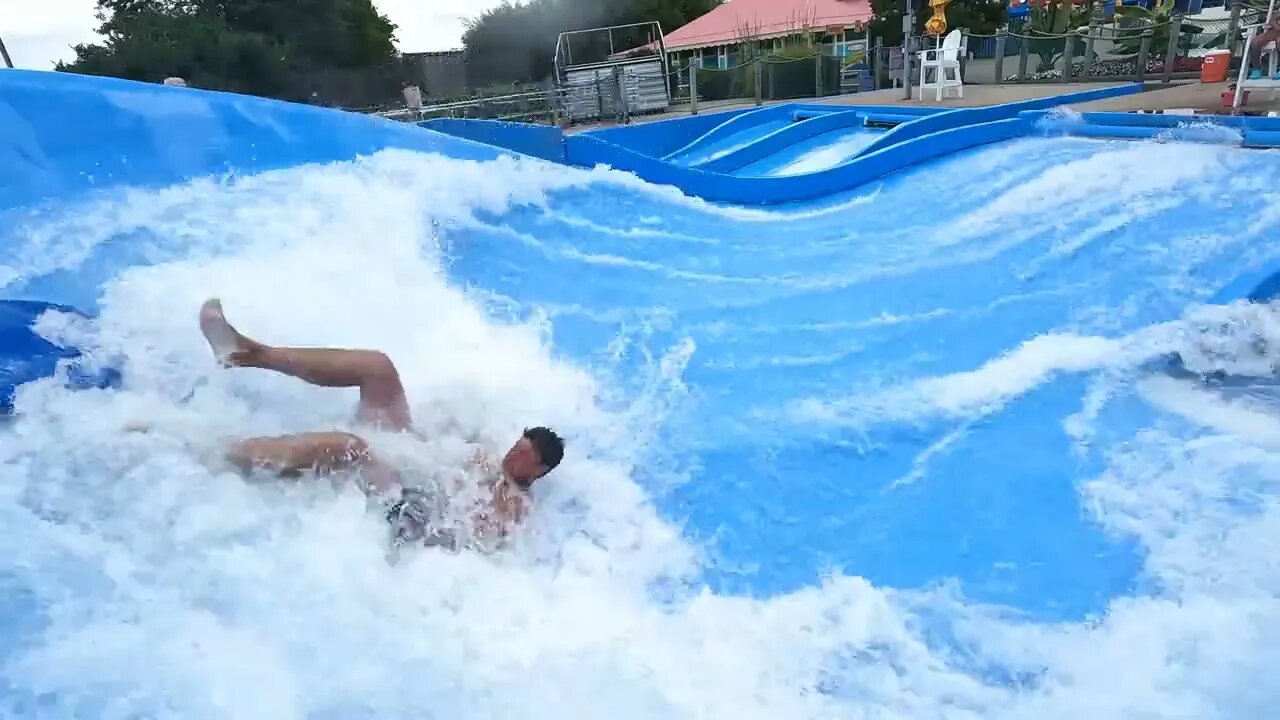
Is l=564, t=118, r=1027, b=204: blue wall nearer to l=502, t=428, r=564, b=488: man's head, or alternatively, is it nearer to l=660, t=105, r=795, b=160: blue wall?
l=660, t=105, r=795, b=160: blue wall

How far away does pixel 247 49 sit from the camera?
62.8 feet

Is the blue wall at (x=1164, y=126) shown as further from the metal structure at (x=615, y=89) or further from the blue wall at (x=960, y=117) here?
the metal structure at (x=615, y=89)

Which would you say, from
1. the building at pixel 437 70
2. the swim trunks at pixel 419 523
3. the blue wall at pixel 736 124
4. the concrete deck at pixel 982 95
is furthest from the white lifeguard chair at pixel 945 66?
the building at pixel 437 70

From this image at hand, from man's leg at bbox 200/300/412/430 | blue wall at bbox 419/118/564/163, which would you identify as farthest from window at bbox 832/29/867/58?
man's leg at bbox 200/300/412/430

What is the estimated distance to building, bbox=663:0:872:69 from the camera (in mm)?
17391

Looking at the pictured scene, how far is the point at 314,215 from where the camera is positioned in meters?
4.40

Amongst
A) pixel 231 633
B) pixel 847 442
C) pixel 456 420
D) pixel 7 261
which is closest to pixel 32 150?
pixel 7 261

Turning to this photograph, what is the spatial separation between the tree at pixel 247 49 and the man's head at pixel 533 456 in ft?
60.6

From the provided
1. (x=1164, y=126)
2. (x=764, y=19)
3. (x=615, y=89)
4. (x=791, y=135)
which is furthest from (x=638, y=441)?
(x=764, y=19)

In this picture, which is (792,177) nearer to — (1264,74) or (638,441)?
(1264,74)

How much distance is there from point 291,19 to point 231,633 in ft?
81.8

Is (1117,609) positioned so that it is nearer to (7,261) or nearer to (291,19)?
(7,261)

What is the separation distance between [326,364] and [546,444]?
87 cm

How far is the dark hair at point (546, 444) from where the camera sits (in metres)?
2.68
